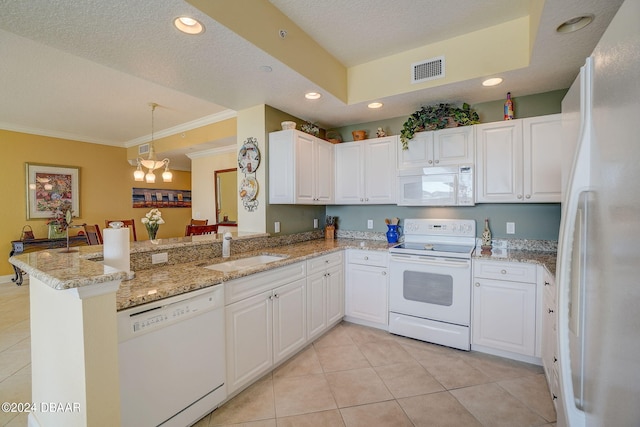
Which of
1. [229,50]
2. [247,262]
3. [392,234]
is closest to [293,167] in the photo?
[247,262]

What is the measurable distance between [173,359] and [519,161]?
3183 mm

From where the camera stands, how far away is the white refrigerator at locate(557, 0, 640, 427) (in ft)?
2.05

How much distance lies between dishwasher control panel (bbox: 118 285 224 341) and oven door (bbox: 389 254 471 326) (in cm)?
181

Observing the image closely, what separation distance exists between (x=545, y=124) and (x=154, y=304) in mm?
3327

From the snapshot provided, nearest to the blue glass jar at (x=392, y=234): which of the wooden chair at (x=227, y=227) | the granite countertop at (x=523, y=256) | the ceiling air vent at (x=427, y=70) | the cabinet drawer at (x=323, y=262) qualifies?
the cabinet drawer at (x=323, y=262)

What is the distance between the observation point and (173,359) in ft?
5.16

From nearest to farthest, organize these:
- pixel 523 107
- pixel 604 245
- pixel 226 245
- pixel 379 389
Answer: pixel 604 245 < pixel 379 389 < pixel 226 245 < pixel 523 107

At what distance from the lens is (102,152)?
6016mm

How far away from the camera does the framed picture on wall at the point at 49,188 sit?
16.8 ft

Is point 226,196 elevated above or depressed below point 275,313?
above

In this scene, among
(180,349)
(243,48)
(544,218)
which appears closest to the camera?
(180,349)

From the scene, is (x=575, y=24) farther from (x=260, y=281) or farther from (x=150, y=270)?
(x=150, y=270)

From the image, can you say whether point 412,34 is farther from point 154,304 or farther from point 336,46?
point 154,304

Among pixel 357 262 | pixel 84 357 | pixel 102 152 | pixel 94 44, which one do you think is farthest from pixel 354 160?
pixel 102 152
